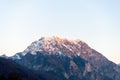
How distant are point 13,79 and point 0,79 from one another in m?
6.38

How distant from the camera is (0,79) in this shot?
13900cm

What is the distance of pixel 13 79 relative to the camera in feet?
450
